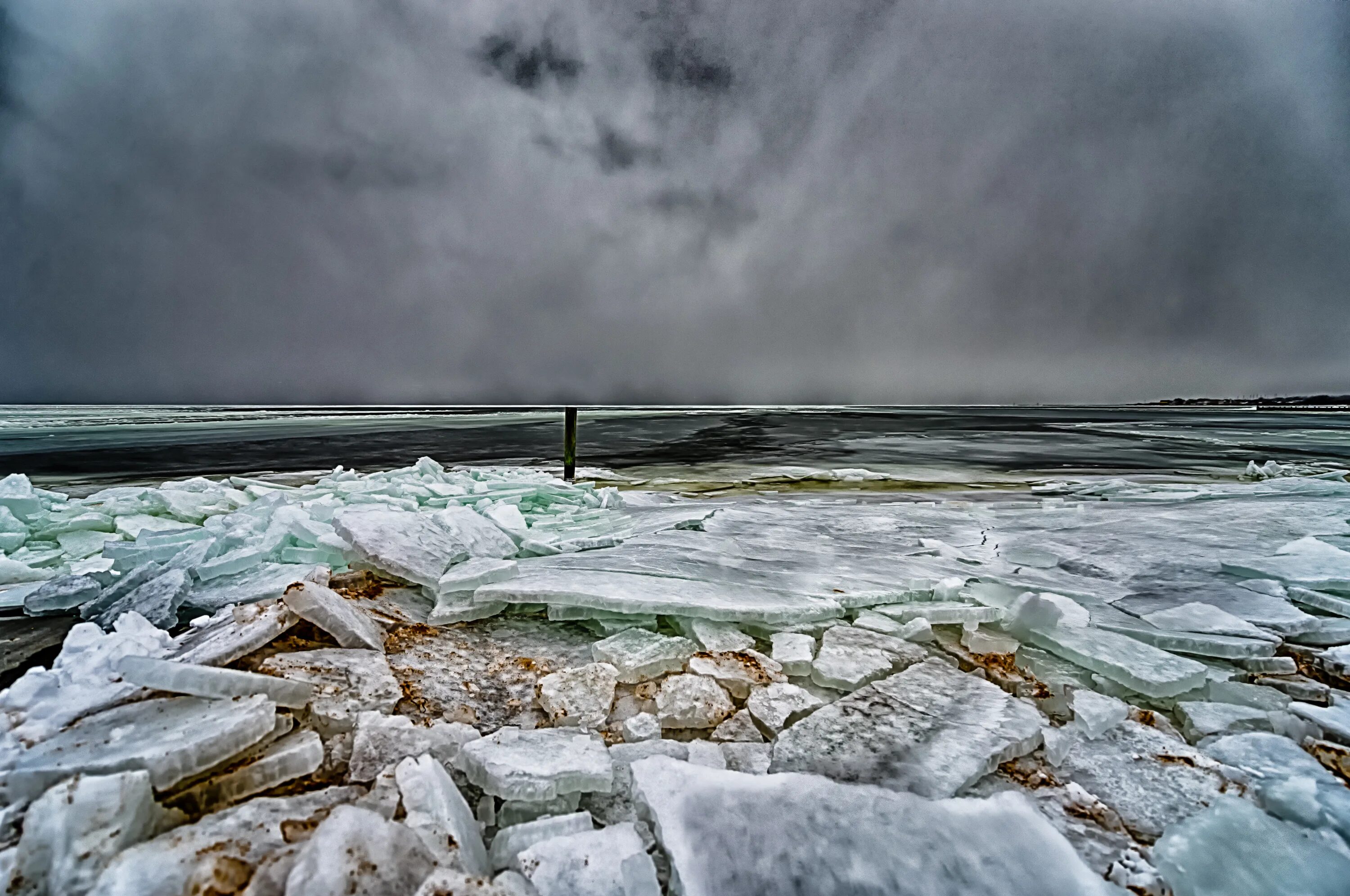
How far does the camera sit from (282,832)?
40.9 inches

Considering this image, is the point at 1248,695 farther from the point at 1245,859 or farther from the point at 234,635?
the point at 234,635

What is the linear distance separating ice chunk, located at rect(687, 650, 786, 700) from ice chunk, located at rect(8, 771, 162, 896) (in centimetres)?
135

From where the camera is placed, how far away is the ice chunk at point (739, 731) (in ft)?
5.05

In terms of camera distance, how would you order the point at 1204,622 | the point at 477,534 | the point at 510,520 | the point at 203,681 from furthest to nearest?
the point at 510,520 < the point at 477,534 < the point at 1204,622 < the point at 203,681

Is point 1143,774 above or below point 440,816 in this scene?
below

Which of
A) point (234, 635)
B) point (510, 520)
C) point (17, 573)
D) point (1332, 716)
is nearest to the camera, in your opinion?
point (1332, 716)

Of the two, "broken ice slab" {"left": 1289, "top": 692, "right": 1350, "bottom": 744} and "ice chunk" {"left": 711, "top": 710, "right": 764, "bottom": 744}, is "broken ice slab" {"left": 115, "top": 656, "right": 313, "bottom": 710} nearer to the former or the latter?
"ice chunk" {"left": 711, "top": 710, "right": 764, "bottom": 744}

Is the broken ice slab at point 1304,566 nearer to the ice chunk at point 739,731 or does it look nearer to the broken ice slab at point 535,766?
the ice chunk at point 739,731

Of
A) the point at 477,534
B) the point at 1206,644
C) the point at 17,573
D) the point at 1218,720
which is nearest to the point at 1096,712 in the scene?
the point at 1218,720

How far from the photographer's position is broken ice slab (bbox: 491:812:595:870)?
1063 millimetres

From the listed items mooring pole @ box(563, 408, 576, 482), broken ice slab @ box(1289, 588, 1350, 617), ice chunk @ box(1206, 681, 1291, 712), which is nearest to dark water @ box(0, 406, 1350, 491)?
mooring pole @ box(563, 408, 576, 482)

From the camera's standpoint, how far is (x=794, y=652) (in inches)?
78.0

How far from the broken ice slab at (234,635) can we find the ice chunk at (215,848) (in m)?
0.75

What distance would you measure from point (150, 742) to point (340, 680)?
1.63ft
